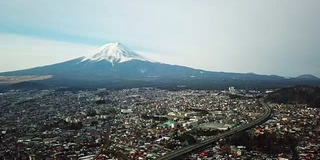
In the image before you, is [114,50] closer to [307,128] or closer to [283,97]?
[283,97]

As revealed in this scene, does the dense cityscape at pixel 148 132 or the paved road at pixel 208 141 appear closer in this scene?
the paved road at pixel 208 141

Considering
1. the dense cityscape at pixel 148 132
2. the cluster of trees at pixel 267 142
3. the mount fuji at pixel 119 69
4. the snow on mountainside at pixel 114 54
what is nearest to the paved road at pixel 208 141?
the dense cityscape at pixel 148 132

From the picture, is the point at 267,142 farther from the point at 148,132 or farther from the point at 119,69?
the point at 119,69

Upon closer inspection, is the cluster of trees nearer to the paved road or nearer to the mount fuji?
the paved road

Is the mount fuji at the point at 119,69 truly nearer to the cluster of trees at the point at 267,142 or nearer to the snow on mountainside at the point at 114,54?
the snow on mountainside at the point at 114,54

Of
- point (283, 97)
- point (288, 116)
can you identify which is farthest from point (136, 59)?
point (288, 116)

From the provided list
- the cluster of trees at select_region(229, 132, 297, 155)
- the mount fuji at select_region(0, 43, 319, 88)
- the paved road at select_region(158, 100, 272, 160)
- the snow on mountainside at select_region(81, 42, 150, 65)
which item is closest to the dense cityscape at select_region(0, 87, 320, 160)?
the cluster of trees at select_region(229, 132, 297, 155)
